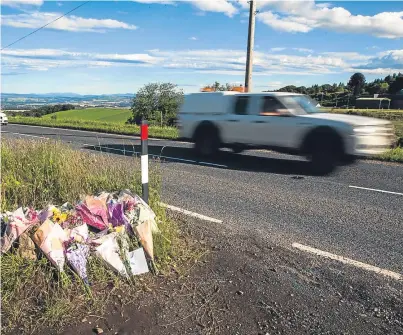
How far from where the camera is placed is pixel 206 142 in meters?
10.7

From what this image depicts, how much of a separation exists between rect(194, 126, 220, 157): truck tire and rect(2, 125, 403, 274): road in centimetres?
66

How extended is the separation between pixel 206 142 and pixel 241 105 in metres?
1.45

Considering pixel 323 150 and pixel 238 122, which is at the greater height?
pixel 238 122

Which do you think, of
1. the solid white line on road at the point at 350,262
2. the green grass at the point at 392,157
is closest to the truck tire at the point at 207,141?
the green grass at the point at 392,157

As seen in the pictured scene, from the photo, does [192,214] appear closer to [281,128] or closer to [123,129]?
[281,128]


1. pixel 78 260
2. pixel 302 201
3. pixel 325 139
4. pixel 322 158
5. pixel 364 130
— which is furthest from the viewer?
pixel 322 158

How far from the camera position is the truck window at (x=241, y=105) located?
9977 millimetres

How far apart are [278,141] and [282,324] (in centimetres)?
699

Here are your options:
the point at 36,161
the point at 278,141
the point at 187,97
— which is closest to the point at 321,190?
the point at 278,141

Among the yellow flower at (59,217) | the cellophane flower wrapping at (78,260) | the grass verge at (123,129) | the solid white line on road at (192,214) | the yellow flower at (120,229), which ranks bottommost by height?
the grass verge at (123,129)

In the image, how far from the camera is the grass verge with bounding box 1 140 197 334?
9.06 feet

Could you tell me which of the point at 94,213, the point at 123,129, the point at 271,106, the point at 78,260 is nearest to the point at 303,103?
the point at 271,106

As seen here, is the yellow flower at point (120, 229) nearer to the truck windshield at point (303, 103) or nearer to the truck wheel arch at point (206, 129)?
the truck windshield at point (303, 103)

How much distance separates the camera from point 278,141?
9344 millimetres
